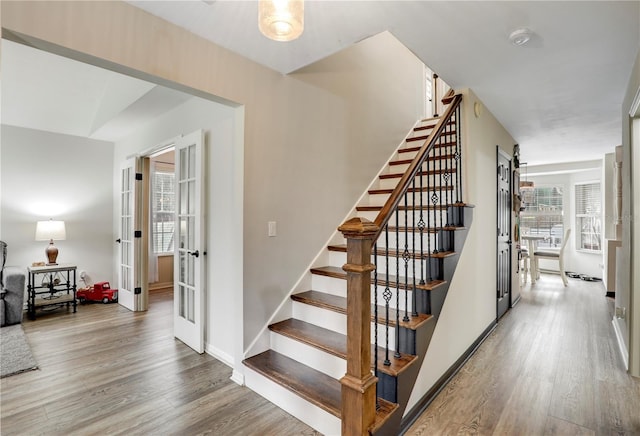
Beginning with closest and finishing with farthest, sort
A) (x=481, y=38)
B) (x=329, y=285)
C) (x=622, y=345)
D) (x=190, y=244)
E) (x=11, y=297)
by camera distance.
→ 1. (x=481, y=38)
2. (x=329, y=285)
3. (x=622, y=345)
4. (x=190, y=244)
5. (x=11, y=297)

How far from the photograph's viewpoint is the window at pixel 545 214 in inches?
293

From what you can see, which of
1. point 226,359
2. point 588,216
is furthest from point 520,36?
point 588,216

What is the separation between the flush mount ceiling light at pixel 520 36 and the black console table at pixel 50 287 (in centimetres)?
539

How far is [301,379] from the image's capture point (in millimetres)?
2123

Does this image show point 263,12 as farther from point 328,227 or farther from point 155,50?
point 328,227

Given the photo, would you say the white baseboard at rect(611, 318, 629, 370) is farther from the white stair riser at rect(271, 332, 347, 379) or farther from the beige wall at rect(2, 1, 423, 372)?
the beige wall at rect(2, 1, 423, 372)

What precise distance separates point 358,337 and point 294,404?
0.84m

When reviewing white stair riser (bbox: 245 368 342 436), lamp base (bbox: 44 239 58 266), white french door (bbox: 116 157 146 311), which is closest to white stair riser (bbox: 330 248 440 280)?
white stair riser (bbox: 245 368 342 436)

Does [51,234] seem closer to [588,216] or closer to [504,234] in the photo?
[504,234]

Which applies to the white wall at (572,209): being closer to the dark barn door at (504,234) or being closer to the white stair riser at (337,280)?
the dark barn door at (504,234)

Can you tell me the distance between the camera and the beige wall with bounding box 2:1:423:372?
1.63 meters

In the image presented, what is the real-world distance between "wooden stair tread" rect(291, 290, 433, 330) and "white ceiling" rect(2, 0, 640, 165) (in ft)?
6.06

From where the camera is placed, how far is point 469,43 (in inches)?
84.5

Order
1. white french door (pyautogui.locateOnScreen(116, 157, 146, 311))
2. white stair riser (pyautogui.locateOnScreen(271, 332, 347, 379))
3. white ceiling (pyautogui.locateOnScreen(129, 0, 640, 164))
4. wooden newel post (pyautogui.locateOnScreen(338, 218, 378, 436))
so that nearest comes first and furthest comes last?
wooden newel post (pyautogui.locateOnScreen(338, 218, 378, 436)) < white ceiling (pyautogui.locateOnScreen(129, 0, 640, 164)) < white stair riser (pyautogui.locateOnScreen(271, 332, 347, 379)) < white french door (pyautogui.locateOnScreen(116, 157, 146, 311))
